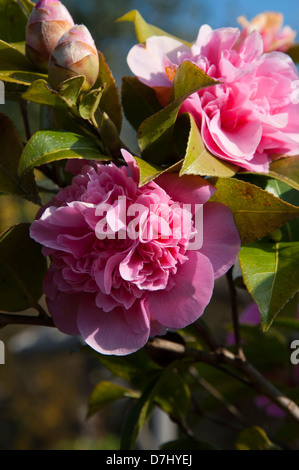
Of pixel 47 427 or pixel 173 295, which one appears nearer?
pixel 173 295

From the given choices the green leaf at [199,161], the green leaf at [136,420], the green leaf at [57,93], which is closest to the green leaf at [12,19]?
the green leaf at [57,93]

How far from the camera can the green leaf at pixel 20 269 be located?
0.62m

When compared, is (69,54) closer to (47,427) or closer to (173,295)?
(173,295)

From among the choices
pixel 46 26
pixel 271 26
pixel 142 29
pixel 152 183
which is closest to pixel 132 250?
pixel 152 183

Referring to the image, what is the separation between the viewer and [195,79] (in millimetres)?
535

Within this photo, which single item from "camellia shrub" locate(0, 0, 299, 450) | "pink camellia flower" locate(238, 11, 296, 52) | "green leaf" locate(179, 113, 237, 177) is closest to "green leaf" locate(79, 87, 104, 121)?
"camellia shrub" locate(0, 0, 299, 450)

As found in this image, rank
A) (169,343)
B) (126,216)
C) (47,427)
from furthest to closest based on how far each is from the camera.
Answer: (47,427) → (169,343) → (126,216)

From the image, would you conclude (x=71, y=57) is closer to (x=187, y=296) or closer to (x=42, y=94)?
(x=42, y=94)

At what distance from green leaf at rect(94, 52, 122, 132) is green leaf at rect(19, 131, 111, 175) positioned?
88 mm

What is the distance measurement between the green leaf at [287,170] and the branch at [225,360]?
0.88 feet

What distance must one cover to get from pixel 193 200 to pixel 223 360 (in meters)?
0.29

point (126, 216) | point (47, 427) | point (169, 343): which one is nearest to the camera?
point (126, 216)

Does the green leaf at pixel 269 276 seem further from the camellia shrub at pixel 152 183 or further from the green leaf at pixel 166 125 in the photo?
the green leaf at pixel 166 125
